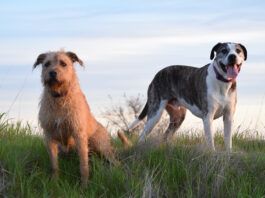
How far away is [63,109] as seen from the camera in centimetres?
900

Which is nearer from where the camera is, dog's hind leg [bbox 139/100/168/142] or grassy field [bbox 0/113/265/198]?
grassy field [bbox 0/113/265/198]

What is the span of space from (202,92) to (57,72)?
369cm

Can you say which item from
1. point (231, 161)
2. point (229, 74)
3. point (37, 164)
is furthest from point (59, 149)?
point (229, 74)

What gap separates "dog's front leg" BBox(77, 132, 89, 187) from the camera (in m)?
8.80

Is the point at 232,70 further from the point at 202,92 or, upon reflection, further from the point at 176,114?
the point at 176,114

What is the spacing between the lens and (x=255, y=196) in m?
8.39

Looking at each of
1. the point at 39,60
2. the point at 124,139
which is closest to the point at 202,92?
the point at 124,139

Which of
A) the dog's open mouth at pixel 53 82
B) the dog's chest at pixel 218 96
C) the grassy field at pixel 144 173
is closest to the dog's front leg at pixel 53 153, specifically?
the grassy field at pixel 144 173

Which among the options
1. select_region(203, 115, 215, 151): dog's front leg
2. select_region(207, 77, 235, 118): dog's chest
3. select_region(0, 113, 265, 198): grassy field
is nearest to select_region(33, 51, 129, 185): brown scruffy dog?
select_region(0, 113, 265, 198): grassy field

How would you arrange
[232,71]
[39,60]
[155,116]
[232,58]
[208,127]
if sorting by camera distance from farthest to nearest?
1. [155,116]
2. [208,127]
3. [232,71]
4. [232,58]
5. [39,60]

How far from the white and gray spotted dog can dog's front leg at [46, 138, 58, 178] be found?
1735 millimetres

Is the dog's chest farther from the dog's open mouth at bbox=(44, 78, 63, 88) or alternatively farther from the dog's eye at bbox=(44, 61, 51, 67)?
the dog's eye at bbox=(44, 61, 51, 67)

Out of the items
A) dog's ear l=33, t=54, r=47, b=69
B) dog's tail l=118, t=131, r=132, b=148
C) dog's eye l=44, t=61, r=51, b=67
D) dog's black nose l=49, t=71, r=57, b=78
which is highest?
dog's ear l=33, t=54, r=47, b=69

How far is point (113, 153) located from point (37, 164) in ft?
3.92
